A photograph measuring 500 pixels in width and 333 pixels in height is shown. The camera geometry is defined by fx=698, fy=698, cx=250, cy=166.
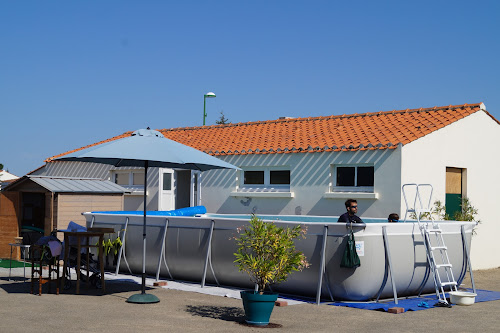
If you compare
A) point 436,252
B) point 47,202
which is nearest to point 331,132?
point 47,202

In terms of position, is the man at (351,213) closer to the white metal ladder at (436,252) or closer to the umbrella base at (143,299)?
the white metal ladder at (436,252)

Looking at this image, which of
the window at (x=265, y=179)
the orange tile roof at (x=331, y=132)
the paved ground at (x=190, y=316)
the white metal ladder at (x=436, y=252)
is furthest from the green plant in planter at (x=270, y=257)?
the window at (x=265, y=179)

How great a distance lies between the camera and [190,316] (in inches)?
384

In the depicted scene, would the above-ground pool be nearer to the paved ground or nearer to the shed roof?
the paved ground

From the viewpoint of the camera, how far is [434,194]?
17.9m

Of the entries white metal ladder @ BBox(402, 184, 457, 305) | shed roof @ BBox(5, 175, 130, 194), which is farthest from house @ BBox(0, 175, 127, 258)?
white metal ladder @ BBox(402, 184, 457, 305)

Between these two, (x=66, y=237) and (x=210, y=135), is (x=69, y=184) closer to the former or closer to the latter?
(x=66, y=237)

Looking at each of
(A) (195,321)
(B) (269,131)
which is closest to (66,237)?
(A) (195,321)

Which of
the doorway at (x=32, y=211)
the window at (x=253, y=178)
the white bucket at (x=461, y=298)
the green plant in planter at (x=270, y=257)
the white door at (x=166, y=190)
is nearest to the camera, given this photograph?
the green plant in planter at (x=270, y=257)

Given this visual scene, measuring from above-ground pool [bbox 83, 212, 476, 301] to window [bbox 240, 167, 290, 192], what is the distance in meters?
6.33

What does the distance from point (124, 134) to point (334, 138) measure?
10.7m

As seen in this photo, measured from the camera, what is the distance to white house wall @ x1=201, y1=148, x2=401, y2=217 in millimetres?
17172

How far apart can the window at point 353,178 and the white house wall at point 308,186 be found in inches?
8.8

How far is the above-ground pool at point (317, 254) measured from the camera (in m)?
11.2
